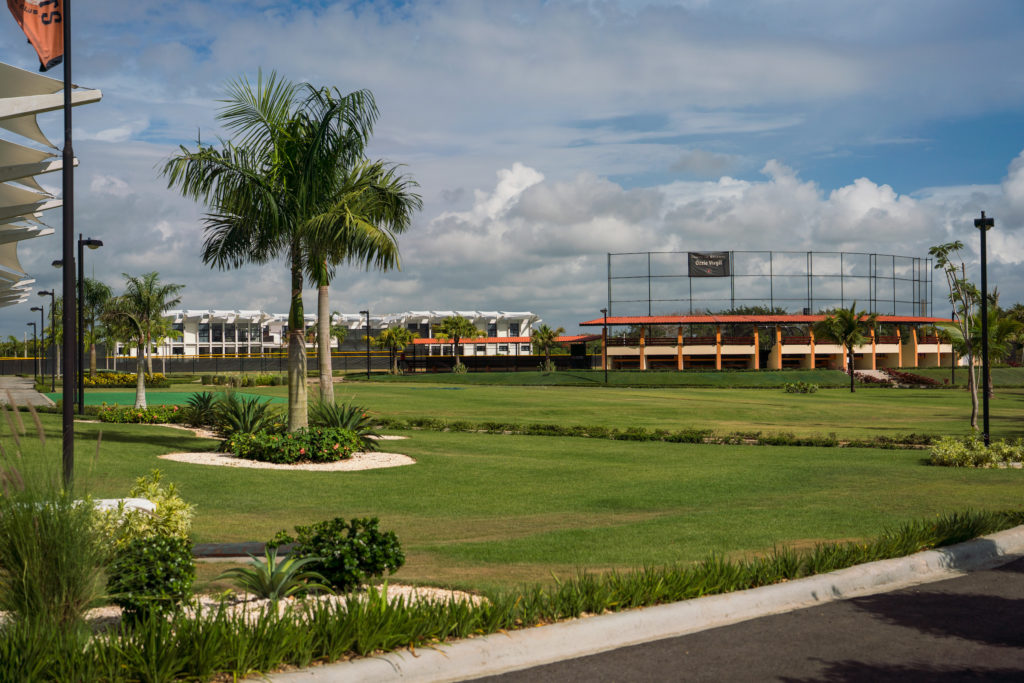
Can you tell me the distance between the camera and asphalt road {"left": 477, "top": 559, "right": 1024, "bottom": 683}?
5.52 metres

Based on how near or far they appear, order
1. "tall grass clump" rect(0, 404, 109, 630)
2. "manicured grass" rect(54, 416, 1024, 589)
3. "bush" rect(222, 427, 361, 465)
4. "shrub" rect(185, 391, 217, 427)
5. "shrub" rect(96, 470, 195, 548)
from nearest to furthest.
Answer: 1. "tall grass clump" rect(0, 404, 109, 630)
2. "shrub" rect(96, 470, 195, 548)
3. "manicured grass" rect(54, 416, 1024, 589)
4. "bush" rect(222, 427, 361, 465)
5. "shrub" rect(185, 391, 217, 427)

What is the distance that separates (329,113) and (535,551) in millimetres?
12235

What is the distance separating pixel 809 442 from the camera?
2442cm

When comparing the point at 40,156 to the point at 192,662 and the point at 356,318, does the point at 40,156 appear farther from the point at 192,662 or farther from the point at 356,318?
the point at 356,318

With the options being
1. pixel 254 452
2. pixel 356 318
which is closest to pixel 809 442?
pixel 254 452

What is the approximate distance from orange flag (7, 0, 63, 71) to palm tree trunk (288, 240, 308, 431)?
760cm

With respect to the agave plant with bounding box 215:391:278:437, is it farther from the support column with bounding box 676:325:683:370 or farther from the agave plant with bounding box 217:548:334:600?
the support column with bounding box 676:325:683:370

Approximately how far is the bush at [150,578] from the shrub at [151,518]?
39 centimetres

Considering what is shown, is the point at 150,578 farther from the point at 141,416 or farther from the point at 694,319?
the point at 694,319

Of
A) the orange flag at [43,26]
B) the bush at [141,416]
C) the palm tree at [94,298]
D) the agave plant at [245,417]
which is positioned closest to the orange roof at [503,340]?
the palm tree at [94,298]

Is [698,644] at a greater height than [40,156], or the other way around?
[40,156]

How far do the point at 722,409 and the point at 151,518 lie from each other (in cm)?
3720

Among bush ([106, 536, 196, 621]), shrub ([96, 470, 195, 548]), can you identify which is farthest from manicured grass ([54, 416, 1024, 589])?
bush ([106, 536, 196, 621])

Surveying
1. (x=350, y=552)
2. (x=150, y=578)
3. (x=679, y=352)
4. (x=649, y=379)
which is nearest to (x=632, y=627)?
(x=350, y=552)
